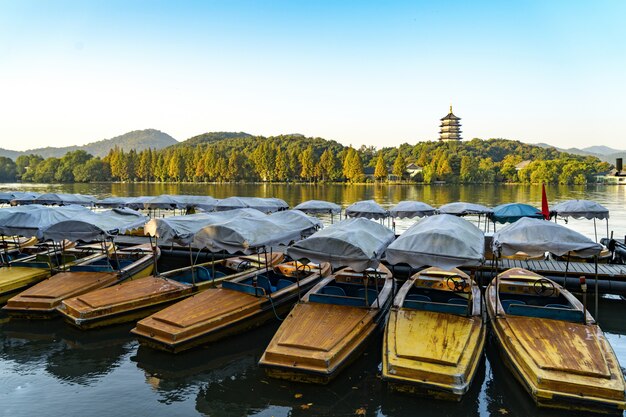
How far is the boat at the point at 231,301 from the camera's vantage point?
9.88m

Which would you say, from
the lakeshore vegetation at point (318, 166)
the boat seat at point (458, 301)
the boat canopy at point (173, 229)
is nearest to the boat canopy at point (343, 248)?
the boat seat at point (458, 301)

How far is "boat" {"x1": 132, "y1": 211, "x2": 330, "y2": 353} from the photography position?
9.88 metres

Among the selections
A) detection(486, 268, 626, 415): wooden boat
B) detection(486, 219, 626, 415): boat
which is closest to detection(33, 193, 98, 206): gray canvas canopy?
detection(486, 219, 626, 415): boat

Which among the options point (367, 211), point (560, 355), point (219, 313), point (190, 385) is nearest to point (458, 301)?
point (560, 355)

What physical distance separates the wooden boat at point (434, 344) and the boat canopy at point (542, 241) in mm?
1616

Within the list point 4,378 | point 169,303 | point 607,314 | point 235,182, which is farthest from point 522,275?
point 235,182

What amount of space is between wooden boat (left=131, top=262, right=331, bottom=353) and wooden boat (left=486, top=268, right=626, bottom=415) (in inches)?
209

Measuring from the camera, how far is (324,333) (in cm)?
909

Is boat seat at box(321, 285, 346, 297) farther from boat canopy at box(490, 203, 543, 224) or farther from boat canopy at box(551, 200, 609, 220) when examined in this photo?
boat canopy at box(551, 200, 609, 220)

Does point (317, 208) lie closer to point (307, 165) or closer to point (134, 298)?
point (134, 298)

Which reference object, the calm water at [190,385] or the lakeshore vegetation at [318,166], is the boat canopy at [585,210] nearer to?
the calm water at [190,385]

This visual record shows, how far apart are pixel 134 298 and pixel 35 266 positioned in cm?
582

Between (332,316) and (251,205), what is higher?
(251,205)

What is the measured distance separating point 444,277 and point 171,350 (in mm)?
7867
